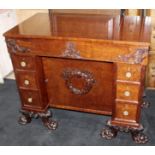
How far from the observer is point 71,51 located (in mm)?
1467

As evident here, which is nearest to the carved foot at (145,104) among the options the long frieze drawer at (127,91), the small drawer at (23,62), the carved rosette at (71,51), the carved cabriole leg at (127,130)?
the carved cabriole leg at (127,130)

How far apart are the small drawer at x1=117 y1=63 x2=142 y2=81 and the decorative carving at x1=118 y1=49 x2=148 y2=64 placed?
4 cm

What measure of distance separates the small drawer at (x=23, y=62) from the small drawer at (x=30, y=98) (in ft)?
0.66

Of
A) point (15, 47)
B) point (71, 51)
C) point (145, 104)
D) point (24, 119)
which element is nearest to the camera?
point (71, 51)

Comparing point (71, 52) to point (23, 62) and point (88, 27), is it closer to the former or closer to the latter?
point (88, 27)

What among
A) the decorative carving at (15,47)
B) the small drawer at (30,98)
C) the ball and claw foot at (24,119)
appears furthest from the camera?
the ball and claw foot at (24,119)

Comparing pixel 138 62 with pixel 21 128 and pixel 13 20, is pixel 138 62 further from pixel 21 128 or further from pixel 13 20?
pixel 13 20

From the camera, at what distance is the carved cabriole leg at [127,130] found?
1661 millimetres

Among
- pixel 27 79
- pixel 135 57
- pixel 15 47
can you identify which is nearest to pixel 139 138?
pixel 135 57

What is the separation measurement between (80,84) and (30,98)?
398 millimetres

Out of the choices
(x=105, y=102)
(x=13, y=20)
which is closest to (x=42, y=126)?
(x=105, y=102)

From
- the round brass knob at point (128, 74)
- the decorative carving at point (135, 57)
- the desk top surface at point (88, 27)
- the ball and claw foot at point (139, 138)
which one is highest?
the desk top surface at point (88, 27)

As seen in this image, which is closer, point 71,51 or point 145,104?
point 71,51

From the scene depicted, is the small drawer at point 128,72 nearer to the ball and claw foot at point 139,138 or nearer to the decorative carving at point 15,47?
the ball and claw foot at point 139,138
